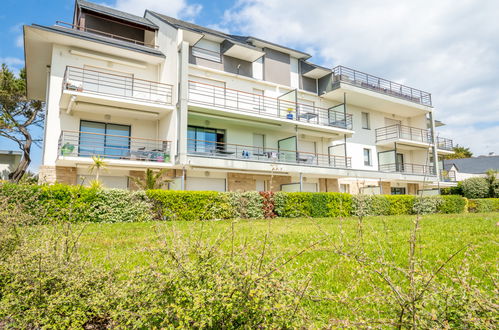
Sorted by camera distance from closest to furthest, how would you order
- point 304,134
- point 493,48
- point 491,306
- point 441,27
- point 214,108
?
point 491,306, point 441,27, point 493,48, point 214,108, point 304,134

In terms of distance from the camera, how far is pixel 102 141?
1745 cm

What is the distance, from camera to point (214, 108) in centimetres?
1844

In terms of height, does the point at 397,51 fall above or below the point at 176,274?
above

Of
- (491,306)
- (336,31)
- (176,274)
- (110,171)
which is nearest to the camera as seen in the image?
(491,306)

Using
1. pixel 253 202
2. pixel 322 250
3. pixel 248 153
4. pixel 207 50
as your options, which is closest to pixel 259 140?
pixel 248 153

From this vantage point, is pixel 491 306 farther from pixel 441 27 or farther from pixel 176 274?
pixel 441 27

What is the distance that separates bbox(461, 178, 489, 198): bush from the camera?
26469 mm

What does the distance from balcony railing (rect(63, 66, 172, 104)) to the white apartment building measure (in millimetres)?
64

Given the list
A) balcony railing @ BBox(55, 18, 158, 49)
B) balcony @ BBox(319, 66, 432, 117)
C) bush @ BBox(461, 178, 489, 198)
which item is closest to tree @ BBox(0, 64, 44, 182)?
balcony railing @ BBox(55, 18, 158, 49)

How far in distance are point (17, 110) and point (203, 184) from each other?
20667 mm

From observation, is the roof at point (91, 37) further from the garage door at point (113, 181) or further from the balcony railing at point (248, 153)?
the garage door at point (113, 181)

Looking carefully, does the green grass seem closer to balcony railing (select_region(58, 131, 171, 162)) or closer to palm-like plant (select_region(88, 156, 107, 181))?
palm-like plant (select_region(88, 156, 107, 181))

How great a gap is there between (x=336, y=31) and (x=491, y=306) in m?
11.3

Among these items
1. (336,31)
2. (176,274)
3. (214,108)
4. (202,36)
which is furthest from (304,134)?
(176,274)
